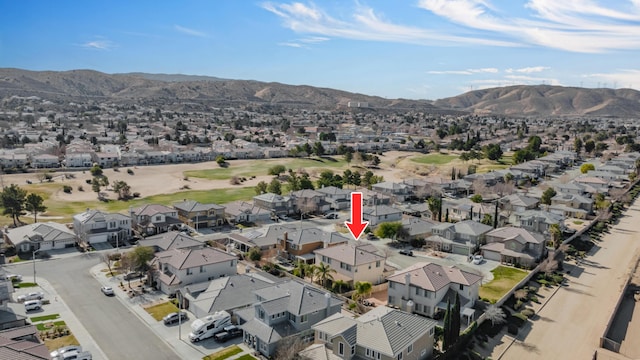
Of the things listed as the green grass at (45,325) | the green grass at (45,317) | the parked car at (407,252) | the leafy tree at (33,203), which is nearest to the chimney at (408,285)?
the parked car at (407,252)

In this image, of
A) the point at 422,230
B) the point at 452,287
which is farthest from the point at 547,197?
the point at 452,287

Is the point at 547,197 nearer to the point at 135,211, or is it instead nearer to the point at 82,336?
the point at 135,211

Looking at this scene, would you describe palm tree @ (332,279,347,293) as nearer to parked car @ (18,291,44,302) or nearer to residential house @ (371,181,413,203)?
parked car @ (18,291,44,302)

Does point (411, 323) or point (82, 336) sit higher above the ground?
point (411, 323)

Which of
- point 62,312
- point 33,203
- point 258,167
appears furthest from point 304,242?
point 258,167

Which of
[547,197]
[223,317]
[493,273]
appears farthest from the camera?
[547,197]

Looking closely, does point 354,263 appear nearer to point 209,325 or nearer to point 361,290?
point 361,290

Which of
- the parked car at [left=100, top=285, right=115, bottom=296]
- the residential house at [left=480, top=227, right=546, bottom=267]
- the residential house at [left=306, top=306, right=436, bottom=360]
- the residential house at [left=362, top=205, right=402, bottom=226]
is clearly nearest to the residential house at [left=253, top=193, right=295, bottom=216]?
the residential house at [left=362, top=205, right=402, bottom=226]

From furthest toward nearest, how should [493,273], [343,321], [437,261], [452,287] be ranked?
[437,261] → [493,273] → [452,287] → [343,321]
